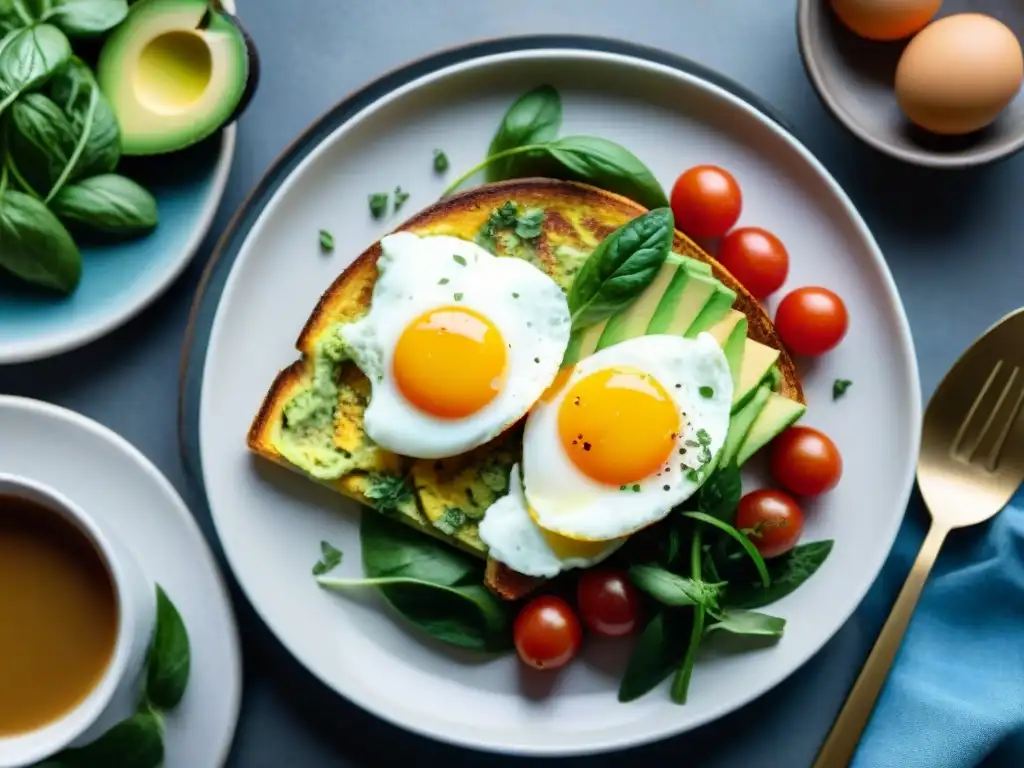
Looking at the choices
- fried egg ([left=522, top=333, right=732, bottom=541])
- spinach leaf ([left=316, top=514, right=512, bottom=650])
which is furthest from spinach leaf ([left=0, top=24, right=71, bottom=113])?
fried egg ([left=522, top=333, right=732, bottom=541])

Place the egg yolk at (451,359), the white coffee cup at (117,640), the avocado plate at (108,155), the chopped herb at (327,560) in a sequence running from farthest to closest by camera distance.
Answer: the chopped herb at (327,560) → the avocado plate at (108,155) → the egg yolk at (451,359) → the white coffee cup at (117,640)

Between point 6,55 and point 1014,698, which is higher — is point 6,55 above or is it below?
above

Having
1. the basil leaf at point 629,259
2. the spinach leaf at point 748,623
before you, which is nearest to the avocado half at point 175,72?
the basil leaf at point 629,259

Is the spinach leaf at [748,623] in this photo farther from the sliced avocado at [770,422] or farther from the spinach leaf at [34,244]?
the spinach leaf at [34,244]

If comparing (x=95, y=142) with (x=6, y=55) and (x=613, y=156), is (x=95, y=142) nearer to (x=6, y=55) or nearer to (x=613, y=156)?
(x=6, y=55)

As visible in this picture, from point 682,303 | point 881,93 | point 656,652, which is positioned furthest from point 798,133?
point 656,652

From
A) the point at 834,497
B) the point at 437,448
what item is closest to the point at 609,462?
the point at 437,448
